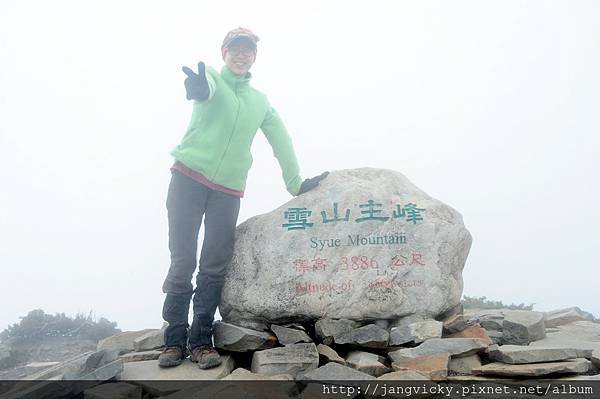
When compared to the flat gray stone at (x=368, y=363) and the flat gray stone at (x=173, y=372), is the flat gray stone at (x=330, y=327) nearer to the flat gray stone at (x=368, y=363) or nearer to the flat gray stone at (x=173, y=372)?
the flat gray stone at (x=368, y=363)

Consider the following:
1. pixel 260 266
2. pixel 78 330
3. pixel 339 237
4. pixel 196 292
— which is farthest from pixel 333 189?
pixel 78 330

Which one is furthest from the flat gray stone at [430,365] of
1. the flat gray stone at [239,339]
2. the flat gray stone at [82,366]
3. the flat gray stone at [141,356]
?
the flat gray stone at [82,366]

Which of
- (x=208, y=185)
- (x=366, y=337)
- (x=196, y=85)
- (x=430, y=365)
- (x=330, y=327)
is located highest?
(x=196, y=85)

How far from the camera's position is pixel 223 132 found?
6.02m

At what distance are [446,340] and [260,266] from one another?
2600mm

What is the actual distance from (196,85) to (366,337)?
376 centimetres

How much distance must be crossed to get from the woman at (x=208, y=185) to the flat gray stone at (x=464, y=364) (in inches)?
107

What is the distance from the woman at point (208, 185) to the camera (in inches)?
215

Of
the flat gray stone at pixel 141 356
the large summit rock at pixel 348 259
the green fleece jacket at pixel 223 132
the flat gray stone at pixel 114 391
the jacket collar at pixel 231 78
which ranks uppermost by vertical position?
the jacket collar at pixel 231 78

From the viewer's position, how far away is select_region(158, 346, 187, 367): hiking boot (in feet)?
16.8

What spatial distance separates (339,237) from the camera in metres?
6.39

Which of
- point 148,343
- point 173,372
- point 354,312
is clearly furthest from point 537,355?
point 148,343

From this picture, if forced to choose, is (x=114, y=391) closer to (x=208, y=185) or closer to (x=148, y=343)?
(x=148, y=343)

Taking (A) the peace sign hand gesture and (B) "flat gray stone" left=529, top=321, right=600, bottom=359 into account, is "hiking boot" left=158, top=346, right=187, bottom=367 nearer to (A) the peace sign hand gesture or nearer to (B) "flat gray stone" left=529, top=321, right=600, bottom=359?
(A) the peace sign hand gesture
